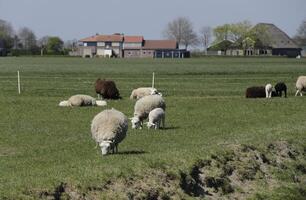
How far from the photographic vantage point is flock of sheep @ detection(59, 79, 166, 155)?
17469 mm

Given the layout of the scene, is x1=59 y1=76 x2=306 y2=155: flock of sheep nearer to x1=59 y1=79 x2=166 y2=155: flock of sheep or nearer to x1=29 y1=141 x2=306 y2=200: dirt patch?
x1=59 y1=79 x2=166 y2=155: flock of sheep

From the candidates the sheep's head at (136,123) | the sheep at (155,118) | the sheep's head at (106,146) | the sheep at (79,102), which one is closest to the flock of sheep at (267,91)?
the sheep at (79,102)

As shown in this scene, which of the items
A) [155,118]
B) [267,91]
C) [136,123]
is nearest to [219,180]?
[155,118]

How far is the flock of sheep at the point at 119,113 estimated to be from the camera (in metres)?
17.5

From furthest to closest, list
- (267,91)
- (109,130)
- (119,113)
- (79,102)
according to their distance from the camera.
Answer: (267,91)
(79,102)
(119,113)
(109,130)

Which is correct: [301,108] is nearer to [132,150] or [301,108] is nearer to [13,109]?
[13,109]

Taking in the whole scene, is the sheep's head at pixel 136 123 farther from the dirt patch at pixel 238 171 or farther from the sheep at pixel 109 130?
the dirt patch at pixel 238 171

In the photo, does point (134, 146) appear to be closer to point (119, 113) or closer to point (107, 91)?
point (119, 113)

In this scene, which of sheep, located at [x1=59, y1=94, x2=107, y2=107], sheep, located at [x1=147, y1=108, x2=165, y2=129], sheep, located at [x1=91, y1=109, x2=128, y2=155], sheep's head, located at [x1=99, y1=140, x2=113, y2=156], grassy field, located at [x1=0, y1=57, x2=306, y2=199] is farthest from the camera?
sheep, located at [x1=59, y1=94, x2=107, y2=107]

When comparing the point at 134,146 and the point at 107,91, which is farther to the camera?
the point at 107,91

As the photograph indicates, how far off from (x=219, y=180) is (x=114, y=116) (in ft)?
11.0

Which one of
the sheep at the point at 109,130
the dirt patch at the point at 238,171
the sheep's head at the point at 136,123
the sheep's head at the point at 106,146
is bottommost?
the dirt patch at the point at 238,171

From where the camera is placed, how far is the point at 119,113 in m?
18.5

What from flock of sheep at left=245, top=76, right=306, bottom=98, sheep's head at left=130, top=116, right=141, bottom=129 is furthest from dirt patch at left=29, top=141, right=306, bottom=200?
flock of sheep at left=245, top=76, right=306, bottom=98
